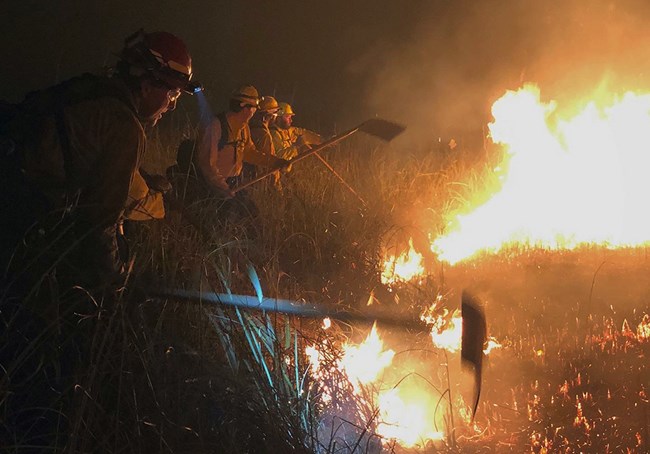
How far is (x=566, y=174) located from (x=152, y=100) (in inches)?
258

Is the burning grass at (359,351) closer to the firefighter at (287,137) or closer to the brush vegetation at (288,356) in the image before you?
the brush vegetation at (288,356)

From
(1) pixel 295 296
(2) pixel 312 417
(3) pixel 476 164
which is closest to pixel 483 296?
(1) pixel 295 296

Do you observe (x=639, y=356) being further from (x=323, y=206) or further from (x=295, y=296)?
(x=323, y=206)

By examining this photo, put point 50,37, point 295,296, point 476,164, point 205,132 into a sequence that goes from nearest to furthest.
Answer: point 295,296
point 205,132
point 476,164
point 50,37

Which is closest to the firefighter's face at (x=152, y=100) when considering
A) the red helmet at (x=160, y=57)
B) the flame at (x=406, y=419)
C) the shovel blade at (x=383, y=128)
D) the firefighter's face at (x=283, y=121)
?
the red helmet at (x=160, y=57)

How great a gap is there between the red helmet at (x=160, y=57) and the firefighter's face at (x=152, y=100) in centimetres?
5

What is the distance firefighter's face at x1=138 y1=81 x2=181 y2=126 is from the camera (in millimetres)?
3613

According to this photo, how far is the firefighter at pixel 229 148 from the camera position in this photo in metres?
6.43

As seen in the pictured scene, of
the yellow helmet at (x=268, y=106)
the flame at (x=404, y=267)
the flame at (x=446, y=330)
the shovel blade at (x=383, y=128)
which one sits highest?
the shovel blade at (x=383, y=128)

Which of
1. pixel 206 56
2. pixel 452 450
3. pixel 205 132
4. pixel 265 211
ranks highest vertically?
pixel 206 56

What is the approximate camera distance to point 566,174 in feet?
28.5

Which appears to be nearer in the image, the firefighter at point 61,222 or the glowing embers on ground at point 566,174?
the firefighter at point 61,222

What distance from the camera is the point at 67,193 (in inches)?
127

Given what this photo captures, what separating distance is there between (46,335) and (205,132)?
3612 millimetres
